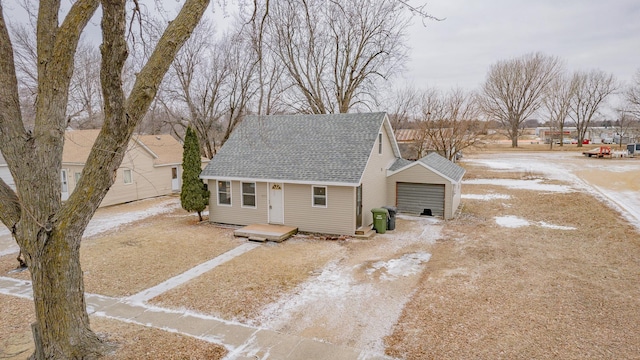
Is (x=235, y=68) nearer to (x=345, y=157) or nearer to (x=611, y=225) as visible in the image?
(x=345, y=157)

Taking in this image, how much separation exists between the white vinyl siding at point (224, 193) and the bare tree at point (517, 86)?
168ft

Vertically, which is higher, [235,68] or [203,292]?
[235,68]

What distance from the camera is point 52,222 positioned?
5031 mm

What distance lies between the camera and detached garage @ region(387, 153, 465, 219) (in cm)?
1640

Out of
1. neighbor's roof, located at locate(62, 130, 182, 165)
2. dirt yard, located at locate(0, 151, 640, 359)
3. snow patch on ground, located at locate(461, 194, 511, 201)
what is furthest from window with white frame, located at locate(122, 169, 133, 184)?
snow patch on ground, located at locate(461, 194, 511, 201)

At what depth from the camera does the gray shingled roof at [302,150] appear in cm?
1434

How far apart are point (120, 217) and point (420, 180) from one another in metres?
14.9

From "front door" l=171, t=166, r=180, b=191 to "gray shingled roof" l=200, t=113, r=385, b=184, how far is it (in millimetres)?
9390

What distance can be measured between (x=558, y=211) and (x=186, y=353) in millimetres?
17863

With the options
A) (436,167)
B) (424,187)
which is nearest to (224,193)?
(424,187)

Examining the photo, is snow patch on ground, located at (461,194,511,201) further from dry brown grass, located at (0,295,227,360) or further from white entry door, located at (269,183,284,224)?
dry brown grass, located at (0,295,227,360)

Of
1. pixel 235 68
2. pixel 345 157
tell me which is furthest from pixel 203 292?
pixel 235 68

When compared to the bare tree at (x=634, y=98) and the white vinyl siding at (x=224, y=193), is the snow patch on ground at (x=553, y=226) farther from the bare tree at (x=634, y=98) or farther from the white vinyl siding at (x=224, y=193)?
the bare tree at (x=634, y=98)

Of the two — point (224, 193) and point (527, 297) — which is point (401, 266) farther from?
point (224, 193)
